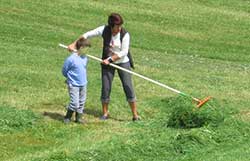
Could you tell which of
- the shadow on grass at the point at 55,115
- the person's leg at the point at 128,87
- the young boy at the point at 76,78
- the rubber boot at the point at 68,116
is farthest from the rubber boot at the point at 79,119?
the person's leg at the point at 128,87

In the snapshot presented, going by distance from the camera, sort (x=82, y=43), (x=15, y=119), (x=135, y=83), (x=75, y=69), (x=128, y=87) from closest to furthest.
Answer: (x=15, y=119) < (x=82, y=43) < (x=75, y=69) < (x=128, y=87) < (x=135, y=83)

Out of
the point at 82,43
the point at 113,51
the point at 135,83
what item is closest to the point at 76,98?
the point at 82,43

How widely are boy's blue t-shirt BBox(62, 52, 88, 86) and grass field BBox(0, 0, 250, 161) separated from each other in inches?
29.0

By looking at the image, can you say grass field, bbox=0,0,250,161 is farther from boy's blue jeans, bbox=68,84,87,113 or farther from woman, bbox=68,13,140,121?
woman, bbox=68,13,140,121

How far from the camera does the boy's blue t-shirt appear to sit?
1238cm

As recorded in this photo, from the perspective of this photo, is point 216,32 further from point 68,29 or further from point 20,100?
point 20,100

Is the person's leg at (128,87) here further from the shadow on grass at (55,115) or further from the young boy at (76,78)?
the shadow on grass at (55,115)

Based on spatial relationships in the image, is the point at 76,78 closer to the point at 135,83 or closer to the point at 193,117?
the point at 193,117

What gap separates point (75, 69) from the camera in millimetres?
12406

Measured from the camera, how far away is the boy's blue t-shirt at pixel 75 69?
1238 centimetres

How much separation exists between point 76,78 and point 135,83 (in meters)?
4.18

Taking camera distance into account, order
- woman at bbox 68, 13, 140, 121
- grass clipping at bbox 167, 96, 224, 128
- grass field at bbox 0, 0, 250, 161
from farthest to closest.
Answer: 1. woman at bbox 68, 13, 140, 121
2. grass clipping at bbox 167, 96, 224, 128
3. grass field at bbox 0, 0, 250, 161

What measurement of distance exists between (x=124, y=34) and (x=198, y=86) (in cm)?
445

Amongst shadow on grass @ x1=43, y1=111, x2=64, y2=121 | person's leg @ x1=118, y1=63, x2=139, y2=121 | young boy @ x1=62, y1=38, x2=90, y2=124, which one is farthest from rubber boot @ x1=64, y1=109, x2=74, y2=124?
person's leg @ x1=118, y1=63, x2=139, y2=121
